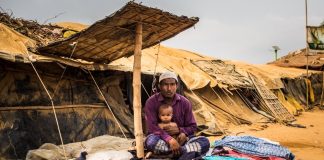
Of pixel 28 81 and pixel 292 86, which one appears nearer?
pixel 28 81

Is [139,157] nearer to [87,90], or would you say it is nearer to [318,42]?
[87,90]

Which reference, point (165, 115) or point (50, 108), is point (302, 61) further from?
point (165, 115)

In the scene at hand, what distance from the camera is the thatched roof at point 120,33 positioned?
14.5ft

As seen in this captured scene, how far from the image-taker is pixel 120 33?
5160mm

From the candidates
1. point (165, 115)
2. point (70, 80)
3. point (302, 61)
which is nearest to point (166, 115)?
point (165, 115)

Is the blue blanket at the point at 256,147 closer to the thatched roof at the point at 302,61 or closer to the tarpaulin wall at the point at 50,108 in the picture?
the tarpaulin wall at the point at 50,108

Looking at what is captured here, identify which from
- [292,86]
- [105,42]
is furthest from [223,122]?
[292,86]

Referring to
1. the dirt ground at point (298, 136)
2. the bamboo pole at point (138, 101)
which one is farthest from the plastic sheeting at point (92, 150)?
the dirt ground at point (298, 136)

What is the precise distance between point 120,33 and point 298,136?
5.35 meters

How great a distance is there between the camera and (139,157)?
429 centimetres

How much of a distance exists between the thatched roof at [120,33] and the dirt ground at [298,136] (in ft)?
9.24

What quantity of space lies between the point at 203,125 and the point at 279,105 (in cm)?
535

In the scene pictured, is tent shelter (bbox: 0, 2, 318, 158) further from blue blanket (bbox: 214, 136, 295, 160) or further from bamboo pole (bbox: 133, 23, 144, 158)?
blue blanket (bbox: 214, 136, 295, 160)

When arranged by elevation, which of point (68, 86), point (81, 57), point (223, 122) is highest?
point (81, 57)
